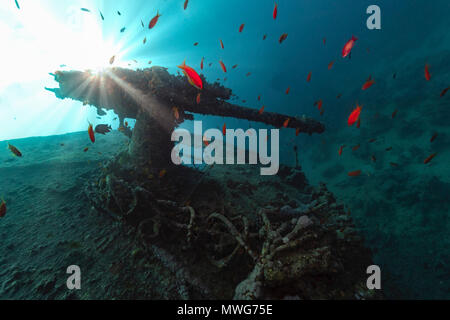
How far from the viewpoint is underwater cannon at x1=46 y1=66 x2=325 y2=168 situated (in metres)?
5.33

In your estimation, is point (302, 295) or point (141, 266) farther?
point (141, 266)

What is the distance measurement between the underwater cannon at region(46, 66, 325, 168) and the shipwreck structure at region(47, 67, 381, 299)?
3cm

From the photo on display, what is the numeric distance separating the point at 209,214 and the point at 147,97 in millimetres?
3866

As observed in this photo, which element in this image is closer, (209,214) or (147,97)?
(209,214)

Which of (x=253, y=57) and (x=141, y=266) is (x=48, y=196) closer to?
(x=141, y=266)

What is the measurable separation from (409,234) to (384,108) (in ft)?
72.9

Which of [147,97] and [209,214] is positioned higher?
[147,97]

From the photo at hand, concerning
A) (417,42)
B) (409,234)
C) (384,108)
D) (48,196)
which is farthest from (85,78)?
(417,42)

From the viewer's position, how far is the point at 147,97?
5430 mm

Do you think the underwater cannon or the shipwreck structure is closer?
the shipwreck structure

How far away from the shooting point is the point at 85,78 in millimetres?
5832

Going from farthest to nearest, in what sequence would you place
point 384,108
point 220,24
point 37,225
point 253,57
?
point 253,57 < point 220,24 < point 384,108 < point 37,225

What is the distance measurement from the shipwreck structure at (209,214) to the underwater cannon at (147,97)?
0.03 m

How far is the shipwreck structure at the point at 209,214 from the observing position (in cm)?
242
